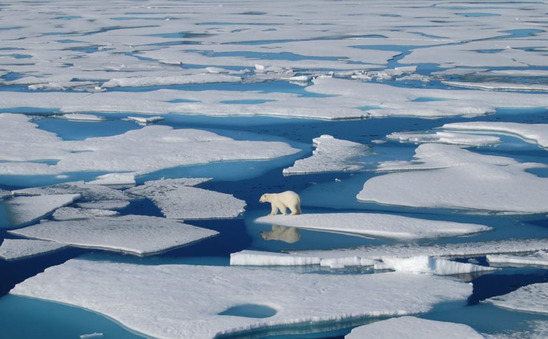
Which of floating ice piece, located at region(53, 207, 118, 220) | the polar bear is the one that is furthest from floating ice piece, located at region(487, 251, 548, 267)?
floating ice piece, located at region(53, 207, 118, 220)

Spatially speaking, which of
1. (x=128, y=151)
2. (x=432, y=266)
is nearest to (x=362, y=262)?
(x=432, y=266)

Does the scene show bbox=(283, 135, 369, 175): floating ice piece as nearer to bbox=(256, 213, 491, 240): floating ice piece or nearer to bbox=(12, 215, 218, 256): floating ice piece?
bbox=(256, 213, 491, 240): floating ice piece

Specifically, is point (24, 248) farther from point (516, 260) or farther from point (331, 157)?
point (331, 157)

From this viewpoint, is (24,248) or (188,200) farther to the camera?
(188,200)

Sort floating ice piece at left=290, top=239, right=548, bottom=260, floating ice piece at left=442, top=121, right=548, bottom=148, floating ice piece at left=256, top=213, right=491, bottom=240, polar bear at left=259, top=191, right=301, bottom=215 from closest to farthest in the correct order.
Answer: floating ice piece at left=290, top=239, right=548, bottom=260 < floating ice piece at left=256, top=213, right=491, bottom=240 < polar bear at left=259, top=191, right=301, bottom=215 < floating ice piece at left=442, top=121, right=548, bottom=148

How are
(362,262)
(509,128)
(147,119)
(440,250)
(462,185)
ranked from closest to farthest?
(362,262) → (440,250) → (462,185) → (509,128) → (147,119)

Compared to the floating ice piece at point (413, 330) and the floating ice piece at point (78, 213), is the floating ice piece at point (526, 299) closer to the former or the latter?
the floating ice piece at point (413, 330)
